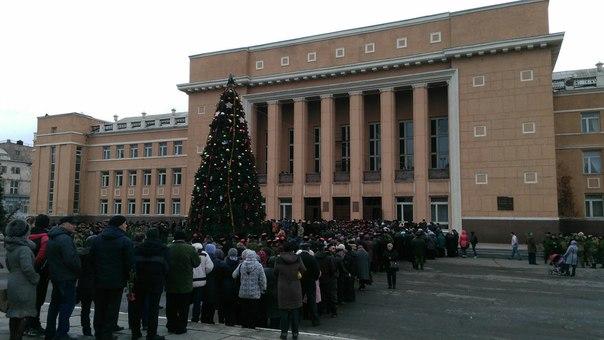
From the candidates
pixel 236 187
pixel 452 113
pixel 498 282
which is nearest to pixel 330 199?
pixel 452 113

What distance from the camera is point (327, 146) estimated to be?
3678 cm

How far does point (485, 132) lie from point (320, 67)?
44.9 feet

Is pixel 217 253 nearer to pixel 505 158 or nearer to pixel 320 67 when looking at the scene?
pixel 505 158

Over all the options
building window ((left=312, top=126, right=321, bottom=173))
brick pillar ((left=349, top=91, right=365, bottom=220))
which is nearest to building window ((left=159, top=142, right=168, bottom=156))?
Result: building window ((left=312, top=126, right=321, bottom=173))

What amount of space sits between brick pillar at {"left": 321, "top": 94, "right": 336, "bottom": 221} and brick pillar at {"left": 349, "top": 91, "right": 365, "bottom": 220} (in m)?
1.63

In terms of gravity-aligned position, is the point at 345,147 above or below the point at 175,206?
above

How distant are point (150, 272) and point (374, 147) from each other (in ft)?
104

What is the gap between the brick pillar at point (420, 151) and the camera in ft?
109

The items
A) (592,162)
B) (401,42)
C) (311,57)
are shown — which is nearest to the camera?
(592,162)

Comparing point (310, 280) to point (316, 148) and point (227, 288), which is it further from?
point (316, 148)

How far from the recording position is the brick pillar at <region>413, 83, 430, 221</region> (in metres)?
33.3

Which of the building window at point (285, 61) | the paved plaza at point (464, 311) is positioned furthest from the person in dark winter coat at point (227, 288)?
the building window at point (285, 61)

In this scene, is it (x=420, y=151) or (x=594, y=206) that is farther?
(x=420, y=151)

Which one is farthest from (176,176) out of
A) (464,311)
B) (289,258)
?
(289,258)
